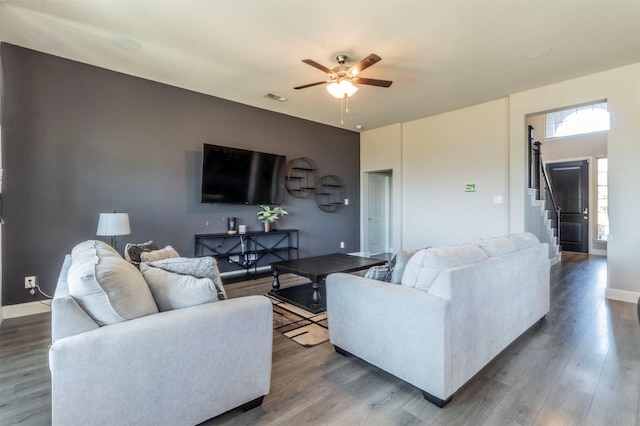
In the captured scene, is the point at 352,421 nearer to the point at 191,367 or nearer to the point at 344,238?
the point at 191,367

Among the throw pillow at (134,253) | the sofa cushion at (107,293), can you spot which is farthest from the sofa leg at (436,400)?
the throw pillow at (134,253)

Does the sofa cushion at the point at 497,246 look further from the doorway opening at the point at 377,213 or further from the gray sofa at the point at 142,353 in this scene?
the doorway opening at the point at 377,213

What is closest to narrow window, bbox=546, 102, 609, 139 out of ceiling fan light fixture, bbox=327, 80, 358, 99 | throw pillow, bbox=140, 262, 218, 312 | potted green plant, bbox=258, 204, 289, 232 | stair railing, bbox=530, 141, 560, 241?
stair railing, bbox=530, 141, 560, 241

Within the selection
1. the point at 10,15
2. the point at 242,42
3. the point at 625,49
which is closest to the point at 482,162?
the point at 625,49

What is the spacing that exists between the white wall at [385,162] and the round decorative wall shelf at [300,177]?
4.58ft

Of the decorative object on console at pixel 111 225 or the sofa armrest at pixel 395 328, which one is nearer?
the sofa armrest at pixel 395 328

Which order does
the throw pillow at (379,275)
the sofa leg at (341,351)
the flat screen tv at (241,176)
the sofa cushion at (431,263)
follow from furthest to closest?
1. the flat screen tv at (241,176)
2. the sofa leg at (341,351)
3. the throw pillow at (379,275)
4. the sofa cushion at (431,263)

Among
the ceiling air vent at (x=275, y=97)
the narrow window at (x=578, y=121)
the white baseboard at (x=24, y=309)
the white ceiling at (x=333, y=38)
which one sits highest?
the narrow window at (x=578, y=121)

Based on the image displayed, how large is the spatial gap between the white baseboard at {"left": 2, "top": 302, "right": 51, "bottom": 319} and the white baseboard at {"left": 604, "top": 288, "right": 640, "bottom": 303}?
669 centimetres

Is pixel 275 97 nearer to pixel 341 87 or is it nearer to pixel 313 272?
pixel 341 87

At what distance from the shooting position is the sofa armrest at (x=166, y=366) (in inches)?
49.4

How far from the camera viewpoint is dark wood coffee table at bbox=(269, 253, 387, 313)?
11.2ft

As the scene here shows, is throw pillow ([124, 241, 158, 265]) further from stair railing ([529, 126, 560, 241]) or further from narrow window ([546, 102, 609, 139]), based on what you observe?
narrow window ([546, 102, 609, 139])

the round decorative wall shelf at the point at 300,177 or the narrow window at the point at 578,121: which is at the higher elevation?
the narrow window at the point at 578,121
